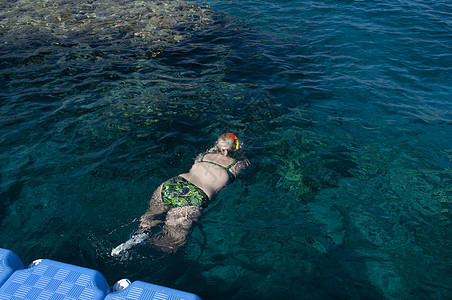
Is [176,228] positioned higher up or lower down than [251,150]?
lower down

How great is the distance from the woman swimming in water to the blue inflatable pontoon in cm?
115

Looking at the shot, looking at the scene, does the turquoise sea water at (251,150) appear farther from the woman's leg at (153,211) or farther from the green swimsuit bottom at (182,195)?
the green swimsuit bottom at (182,195)

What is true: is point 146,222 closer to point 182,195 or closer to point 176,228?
point 176,228

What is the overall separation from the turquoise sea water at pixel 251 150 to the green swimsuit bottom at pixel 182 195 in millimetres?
345

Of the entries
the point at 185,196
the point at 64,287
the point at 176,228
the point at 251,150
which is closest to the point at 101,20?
the point at 251,150

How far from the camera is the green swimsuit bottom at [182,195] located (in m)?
5.05

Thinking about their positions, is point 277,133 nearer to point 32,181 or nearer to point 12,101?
point 32,181

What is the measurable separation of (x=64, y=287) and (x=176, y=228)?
1990 millimetres

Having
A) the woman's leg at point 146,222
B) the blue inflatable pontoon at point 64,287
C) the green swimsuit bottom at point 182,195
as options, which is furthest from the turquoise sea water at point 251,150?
the blue inflatable pontoon at point 64,287

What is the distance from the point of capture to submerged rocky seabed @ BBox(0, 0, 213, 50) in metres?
12.5

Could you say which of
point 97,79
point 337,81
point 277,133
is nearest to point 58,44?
point 97,79

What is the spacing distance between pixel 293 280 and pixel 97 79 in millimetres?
8288

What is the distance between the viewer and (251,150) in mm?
6824

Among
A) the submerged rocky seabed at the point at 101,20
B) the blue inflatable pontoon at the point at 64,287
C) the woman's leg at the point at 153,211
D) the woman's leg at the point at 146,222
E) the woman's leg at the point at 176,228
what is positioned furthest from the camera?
the submerged rocky seabed at the point at 101,20
